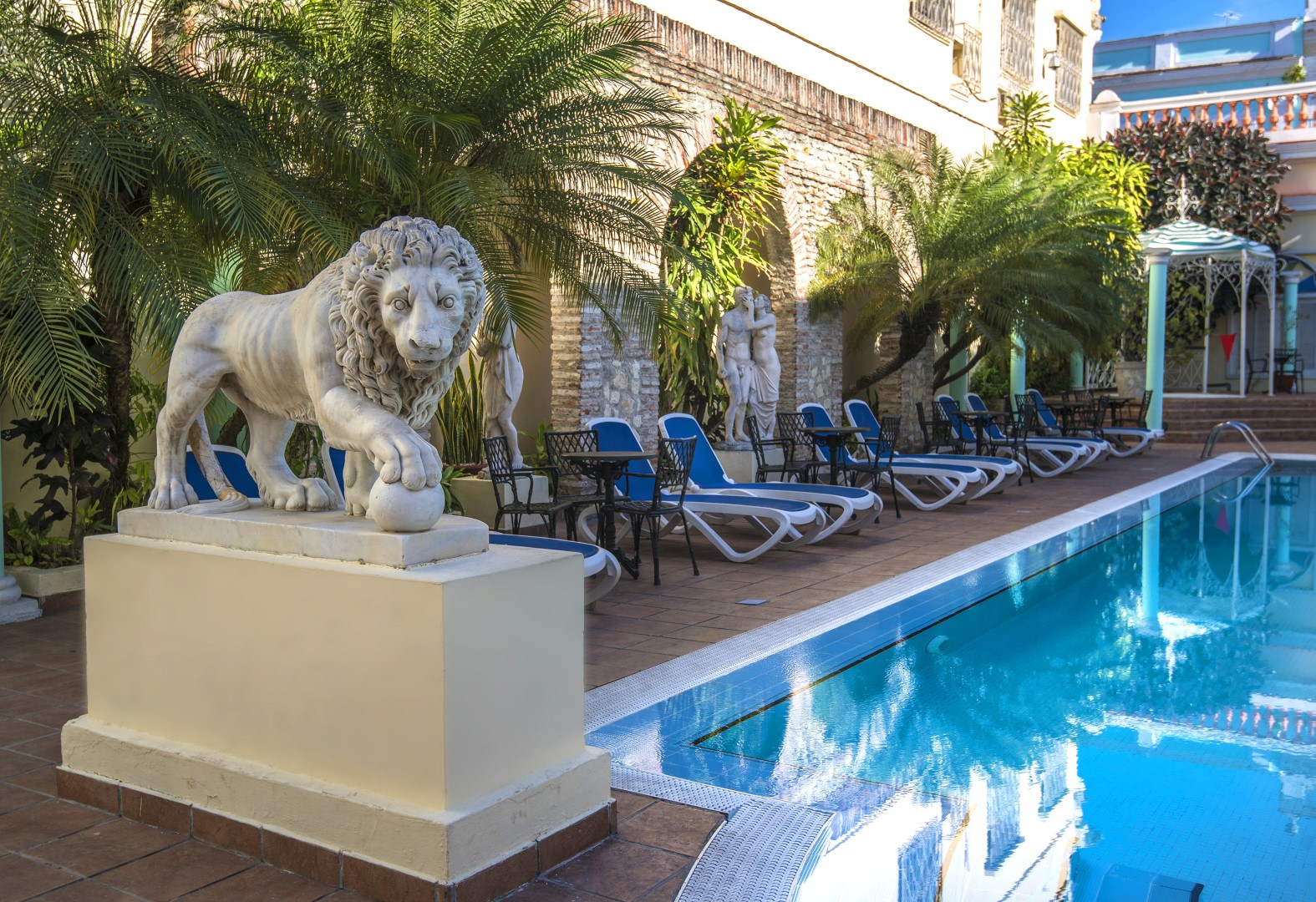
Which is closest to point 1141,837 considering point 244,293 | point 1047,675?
point 1047,675

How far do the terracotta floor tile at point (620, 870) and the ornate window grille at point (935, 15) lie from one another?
17.6m

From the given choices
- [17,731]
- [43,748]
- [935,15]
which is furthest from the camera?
[935,15]

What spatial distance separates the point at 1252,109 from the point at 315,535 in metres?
25.9

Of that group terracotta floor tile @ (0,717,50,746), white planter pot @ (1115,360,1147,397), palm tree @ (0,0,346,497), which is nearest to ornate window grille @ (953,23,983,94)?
white planter pot @ (1115,360,1147,397)

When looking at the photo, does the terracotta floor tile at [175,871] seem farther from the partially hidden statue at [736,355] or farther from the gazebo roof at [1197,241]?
the gazebo roof at [1197,241]

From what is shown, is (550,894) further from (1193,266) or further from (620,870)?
(1193,266)

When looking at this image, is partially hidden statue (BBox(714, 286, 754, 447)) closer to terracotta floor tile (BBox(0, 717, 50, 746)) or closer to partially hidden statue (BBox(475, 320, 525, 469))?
partially hidden statue (BBox(475, 320, 525, 469))

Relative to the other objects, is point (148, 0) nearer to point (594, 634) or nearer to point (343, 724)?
point (594, 634)

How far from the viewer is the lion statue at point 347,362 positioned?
2.94m

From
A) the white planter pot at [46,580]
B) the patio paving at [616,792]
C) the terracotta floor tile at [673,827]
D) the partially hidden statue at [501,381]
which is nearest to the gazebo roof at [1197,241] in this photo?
the patio paving at [616,792]

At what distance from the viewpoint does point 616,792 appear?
3689 millimetres

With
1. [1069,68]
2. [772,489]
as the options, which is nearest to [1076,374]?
[1069,68]

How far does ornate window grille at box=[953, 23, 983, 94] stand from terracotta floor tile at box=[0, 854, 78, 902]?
19819mm

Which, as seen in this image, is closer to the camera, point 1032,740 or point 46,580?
point 1032,740
